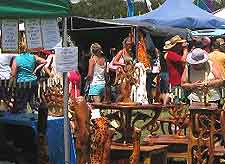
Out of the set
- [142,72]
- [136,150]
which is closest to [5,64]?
[142,72]

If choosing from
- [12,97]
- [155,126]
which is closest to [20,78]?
[12,97]

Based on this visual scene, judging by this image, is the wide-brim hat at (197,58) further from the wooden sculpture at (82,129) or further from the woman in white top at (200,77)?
the wooden sculpture at (82,129)

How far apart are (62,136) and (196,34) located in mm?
10333

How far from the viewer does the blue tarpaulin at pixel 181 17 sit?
50.2 feet

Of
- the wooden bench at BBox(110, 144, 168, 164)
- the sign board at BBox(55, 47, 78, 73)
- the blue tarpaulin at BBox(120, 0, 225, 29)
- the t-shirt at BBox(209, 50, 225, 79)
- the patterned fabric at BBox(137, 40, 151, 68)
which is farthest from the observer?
the blue tarpaulin at BBox(120, 0, 225, 29)

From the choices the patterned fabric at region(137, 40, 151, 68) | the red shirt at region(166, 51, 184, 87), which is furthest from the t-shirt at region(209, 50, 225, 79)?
the patterned fabric at region(137, 40, 151, 68)

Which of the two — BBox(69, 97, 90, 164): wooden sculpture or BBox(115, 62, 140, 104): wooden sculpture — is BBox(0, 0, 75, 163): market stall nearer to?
BBox(69, 97, 90, 164): wooden sculpture

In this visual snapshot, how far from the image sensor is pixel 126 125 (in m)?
7.04

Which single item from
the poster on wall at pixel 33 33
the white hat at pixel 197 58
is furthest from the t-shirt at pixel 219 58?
the poster on wall at pixel 33 33

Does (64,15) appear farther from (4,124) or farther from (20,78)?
(20,78)

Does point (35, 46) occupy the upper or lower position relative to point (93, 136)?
upper

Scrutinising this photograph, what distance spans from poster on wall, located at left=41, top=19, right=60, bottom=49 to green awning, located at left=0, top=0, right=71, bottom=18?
0.25 meters

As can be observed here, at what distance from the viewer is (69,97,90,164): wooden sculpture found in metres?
5.11

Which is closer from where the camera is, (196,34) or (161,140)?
(161,140)
